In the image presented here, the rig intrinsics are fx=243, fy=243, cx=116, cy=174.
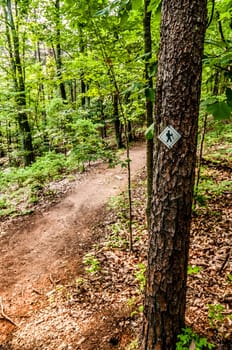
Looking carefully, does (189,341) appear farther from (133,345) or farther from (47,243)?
(47,243)

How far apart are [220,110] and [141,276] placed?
288cm

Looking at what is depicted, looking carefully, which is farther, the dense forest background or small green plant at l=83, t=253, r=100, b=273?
small green plant at l=83, t=253, r=100, b=273

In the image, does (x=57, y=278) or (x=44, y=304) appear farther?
(x=57, y=278)

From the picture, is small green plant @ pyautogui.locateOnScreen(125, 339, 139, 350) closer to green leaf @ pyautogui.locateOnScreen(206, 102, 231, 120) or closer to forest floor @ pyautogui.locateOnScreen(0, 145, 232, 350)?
forest floor @ pyautogui.locateOnScreen(0, 145, 232, 350)

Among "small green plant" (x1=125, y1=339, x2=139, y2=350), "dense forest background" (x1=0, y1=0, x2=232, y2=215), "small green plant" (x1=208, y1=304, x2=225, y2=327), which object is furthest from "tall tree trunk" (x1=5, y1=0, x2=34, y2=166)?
"small green plant" (x1=208, y1=304, x2=225, y2=327)

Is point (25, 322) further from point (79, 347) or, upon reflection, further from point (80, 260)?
point (80, 260)

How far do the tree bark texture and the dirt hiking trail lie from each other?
255cm

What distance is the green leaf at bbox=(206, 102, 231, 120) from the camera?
214 cm

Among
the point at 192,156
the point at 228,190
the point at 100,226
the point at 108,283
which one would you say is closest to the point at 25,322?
the point at 108,283

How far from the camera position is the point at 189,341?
8.02ft

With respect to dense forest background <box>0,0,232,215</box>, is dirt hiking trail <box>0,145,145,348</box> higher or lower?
lower

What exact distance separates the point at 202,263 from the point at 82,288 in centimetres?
201

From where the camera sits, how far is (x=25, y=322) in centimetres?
371

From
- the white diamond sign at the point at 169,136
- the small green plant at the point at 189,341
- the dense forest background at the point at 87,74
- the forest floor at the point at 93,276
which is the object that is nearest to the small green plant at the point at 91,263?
the forest floor at the point at 93,276
